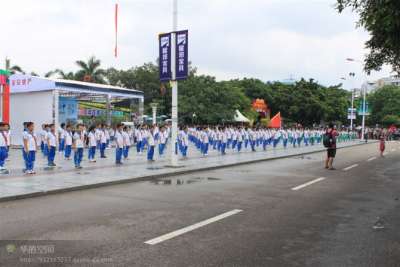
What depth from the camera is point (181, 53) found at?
15.7 m

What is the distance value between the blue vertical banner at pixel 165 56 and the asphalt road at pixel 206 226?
6066 millimetres

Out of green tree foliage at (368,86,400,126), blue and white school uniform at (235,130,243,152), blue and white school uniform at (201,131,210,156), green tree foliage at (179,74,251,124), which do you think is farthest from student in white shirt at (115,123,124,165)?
green tree foliage at (368,86,400,126)

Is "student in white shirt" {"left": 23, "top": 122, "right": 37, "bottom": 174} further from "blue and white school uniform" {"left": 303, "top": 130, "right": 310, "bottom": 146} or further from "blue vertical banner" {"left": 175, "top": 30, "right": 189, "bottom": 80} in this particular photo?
"blue and white school uniform" {"left": 303, "top": 130, "right": 310, "bottom": 146}

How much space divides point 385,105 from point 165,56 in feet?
207

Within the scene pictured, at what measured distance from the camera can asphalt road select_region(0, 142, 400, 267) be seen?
504cm

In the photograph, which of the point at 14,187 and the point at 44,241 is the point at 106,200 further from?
the point at 44,241

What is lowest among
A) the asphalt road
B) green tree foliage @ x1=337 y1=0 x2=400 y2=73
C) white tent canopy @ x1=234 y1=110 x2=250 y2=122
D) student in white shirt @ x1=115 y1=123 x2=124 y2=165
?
the asphalt road

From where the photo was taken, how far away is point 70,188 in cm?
1002

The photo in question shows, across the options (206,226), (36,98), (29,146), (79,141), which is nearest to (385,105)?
(36,98)

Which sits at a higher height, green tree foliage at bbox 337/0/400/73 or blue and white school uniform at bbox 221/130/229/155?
green tree foliage at bbox 337/0/400/73

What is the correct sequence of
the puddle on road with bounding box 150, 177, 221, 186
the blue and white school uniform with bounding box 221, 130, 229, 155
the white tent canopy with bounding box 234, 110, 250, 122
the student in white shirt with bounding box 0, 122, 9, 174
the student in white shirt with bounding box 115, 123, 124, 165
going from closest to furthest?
the puddle on road with bounding box 150, 177, 221, 186, the student in white shirt with bounding box 0, 122, 9, 174, the student in white shirt with bounding box 115, 123, 124, 165, the blue and white school uniform with bounding box 221, 130, 229, 155, the white tent canopy with bounding box 234, 110, 250, 122

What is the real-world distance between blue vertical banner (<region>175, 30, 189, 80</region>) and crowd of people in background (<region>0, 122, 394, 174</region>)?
8.76 ft

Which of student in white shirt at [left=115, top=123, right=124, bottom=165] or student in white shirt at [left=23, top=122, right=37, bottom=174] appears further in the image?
student in white shirt at [left=115, top=123, right=124, bottom=165]

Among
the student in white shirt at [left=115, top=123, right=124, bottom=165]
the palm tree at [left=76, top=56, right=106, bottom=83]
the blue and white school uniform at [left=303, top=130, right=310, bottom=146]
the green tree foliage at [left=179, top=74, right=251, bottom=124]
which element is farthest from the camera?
the palm tree at [left=76, top=56, right=106, bottom=83]
